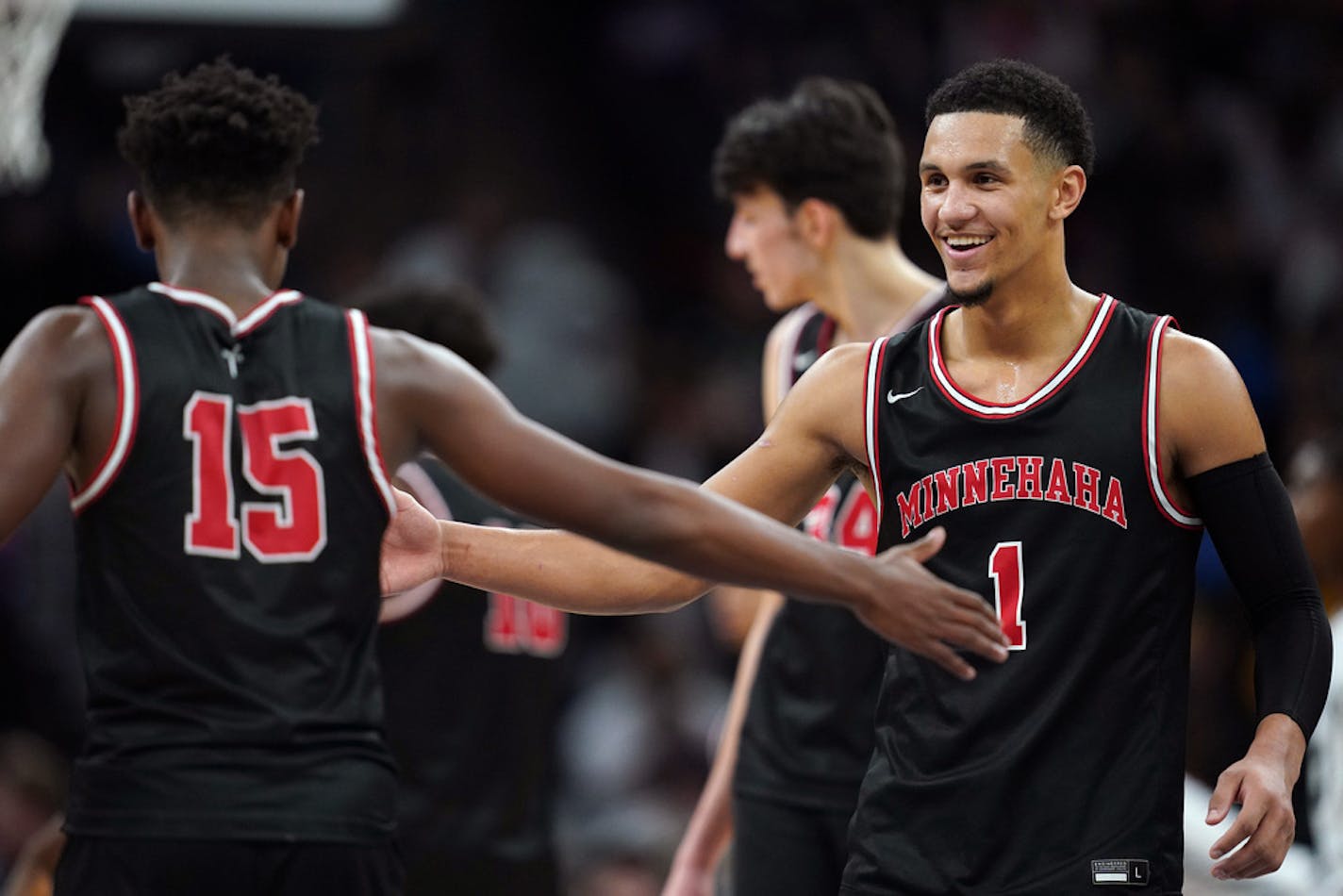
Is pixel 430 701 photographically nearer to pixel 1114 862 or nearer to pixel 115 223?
pixel 1114 862

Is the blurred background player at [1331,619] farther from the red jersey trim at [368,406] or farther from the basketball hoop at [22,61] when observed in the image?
the basketball hoop at [22,61]

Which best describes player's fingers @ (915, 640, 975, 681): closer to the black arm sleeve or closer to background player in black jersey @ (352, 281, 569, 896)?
the black arm sleeve

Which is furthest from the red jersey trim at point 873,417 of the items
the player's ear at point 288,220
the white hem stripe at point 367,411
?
the player's ear at point 288,220

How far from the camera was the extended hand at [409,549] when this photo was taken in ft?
13.4

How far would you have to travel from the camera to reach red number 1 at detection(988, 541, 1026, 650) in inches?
147

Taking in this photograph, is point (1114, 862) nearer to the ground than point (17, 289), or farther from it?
nearer to the ground

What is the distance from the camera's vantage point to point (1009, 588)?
3.75 meters

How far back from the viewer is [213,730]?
3.19 metres

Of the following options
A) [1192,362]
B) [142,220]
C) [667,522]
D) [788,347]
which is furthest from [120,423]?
[788,347]

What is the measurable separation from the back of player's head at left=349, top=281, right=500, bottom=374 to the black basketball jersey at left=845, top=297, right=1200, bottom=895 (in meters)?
2.25

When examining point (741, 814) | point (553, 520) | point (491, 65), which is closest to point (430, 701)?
point (741, 814)

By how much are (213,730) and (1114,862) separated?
1640 millimetres

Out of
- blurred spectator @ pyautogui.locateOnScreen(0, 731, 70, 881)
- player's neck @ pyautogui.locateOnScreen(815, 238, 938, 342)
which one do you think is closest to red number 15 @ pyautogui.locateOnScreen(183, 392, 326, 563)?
player's neck @ pyautogui.locateOnScreen(815, 238, 938, 342)

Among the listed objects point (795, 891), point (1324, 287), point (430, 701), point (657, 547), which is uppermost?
point (1324, 287)
